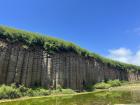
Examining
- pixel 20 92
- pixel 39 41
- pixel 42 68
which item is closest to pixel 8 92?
pixel 20 92

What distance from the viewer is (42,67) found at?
133 feet

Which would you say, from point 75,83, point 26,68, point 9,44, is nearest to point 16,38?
point 9,44

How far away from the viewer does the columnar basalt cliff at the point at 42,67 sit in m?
34.3

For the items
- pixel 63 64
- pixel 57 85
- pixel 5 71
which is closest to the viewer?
pixel 5 71

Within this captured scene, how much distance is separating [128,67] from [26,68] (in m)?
59.9

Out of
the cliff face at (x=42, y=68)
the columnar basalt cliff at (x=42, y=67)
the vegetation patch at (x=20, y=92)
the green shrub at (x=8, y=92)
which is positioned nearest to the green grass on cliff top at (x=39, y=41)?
the columnar basalt cliff at (x=42, y=67)

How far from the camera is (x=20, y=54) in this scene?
3672 cm

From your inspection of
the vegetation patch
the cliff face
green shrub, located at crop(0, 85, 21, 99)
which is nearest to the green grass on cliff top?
the cliff face

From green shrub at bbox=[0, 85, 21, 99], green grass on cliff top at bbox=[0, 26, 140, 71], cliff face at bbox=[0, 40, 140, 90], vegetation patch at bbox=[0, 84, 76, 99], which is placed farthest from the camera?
green grass on cliff top at bbox=[0, 26, 140, 71]

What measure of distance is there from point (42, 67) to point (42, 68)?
0.65 feet

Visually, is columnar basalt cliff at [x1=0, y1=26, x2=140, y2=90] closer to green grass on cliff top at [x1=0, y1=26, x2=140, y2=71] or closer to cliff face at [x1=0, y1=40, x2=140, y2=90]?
cliff face at [x1=0, y1=40, x2=140, y2=90]

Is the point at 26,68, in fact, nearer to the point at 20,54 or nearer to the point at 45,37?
the point at 20,54

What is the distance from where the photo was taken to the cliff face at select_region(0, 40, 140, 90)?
3422 cm

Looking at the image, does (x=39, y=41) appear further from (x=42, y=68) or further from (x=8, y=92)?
(x=8, y=92)
